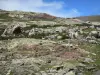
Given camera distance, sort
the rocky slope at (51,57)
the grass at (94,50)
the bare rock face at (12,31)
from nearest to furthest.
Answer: the rocky slope at (51,57) < the grass at (94,50) < the bare rock face at (12,31)

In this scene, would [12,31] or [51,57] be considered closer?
[51,57]

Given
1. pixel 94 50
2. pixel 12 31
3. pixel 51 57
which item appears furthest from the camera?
pixel 12 31

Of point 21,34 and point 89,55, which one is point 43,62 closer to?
point 89,55

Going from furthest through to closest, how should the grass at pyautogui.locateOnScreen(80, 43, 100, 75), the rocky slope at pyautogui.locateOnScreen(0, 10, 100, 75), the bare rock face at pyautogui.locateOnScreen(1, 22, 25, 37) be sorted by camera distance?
the bare rock face at pyautogui.locateOnScreen(1, 22, 25, 37), the grass at pyautogui.locateOnScreen(80, 43, 100, 75), the rocky slope at pyautogui.locateOnScreen(0, 10, 100, 75)

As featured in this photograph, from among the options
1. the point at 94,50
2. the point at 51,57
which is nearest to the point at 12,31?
the point at 94,50

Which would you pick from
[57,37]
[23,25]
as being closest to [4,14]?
[23,25]

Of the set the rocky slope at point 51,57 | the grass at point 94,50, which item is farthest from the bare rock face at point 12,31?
the grass at point 94,50

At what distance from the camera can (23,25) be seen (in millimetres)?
70750

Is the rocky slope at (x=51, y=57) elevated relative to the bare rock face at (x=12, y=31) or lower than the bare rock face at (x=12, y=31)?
lower

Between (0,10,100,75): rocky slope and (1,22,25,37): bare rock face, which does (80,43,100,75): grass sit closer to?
(0,10,100,75): rocky slope

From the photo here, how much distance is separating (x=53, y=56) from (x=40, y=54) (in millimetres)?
2193

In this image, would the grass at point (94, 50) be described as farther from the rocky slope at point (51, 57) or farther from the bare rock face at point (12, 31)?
the bare rock face at point (12, 31)

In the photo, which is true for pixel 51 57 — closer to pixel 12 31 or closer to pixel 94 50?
pixel 94 50

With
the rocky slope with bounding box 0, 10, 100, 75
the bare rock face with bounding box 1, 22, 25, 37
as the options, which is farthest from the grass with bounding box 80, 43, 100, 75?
the bare rock face with bounding box 1, 22, 25, 37
